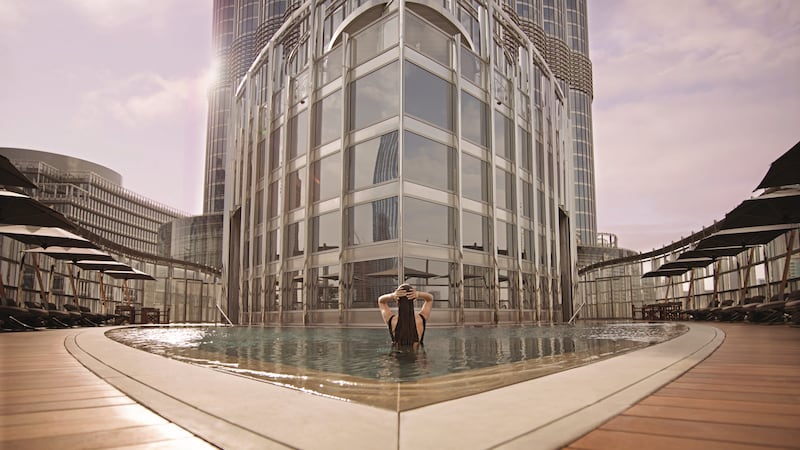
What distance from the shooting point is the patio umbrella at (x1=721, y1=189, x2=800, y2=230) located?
46.4 feet

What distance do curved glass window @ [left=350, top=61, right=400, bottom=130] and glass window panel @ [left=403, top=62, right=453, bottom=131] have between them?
596mm

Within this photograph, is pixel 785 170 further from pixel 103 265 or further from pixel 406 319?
pixel 103 265

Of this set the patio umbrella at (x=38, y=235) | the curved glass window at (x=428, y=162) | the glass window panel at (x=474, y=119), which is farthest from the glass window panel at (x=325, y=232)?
the patio umbrella at (x=38, y=235)

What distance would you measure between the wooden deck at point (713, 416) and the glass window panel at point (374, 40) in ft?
68.5

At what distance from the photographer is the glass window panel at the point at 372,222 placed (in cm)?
2139

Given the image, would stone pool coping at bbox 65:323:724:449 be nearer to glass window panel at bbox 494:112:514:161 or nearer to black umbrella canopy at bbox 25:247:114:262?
black umbrella canopy at bbox 25:247:114:262

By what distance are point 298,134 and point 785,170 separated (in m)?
22.2

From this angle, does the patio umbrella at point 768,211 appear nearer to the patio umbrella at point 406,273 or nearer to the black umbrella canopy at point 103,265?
the patio umbrella at point 406,273

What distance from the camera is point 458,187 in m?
23.3

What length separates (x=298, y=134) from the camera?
90.6 ft

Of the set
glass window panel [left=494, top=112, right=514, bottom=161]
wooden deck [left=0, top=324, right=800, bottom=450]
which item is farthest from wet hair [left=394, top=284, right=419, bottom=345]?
glass window panel [left=494, top=112, right=514, bottom=161]

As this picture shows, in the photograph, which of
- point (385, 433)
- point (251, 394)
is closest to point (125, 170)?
point (251, 394)

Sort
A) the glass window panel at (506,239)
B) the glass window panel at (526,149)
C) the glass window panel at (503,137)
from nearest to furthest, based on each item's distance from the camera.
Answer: the glass window panel at (506,239) < the glass window panel at (503,137) < the glass window panel at (526,149)

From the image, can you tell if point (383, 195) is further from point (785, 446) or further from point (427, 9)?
point (785, 446)
